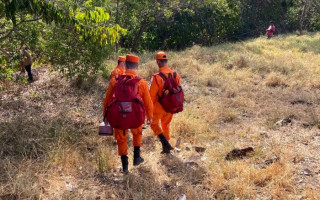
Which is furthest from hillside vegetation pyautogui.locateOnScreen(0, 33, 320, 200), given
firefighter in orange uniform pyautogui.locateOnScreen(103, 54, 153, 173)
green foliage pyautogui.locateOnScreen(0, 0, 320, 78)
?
green foliage pyautogui.locateOnScreen(0, 0, 320, 78)

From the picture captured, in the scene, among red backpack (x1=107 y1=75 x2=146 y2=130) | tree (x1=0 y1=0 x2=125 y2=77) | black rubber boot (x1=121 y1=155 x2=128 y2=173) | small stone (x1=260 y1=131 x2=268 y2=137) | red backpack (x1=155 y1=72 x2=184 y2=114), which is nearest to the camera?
tree (x1=0 y1=0 x2=125 y2=77)

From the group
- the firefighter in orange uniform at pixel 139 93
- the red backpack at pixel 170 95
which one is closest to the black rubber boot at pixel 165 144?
the red backpack at pixel 170 95

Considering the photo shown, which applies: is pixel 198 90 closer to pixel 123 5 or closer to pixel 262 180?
pixel 262 180

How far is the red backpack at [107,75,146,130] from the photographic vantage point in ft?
11.9

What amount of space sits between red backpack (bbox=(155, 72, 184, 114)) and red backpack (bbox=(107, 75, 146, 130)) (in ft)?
2.15

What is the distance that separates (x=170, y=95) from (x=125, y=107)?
2.92 feet

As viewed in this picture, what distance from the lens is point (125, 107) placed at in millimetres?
3619

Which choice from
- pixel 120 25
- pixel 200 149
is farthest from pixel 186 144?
pixel 120 25

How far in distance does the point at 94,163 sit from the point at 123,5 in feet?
29.3

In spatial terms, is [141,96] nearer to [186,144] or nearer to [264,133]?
[186,144]

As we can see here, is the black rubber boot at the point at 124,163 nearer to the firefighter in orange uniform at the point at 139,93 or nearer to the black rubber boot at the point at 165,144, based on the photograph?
the firefighter in orange uniform at the point at 139,93

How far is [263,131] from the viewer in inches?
214

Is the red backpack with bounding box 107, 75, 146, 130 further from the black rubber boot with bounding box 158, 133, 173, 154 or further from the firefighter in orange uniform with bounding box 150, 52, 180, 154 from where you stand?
the black rubber boot with bounding box 158, 133, 173, 154

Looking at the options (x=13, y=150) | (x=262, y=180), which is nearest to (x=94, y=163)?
(x=13, y=150)
